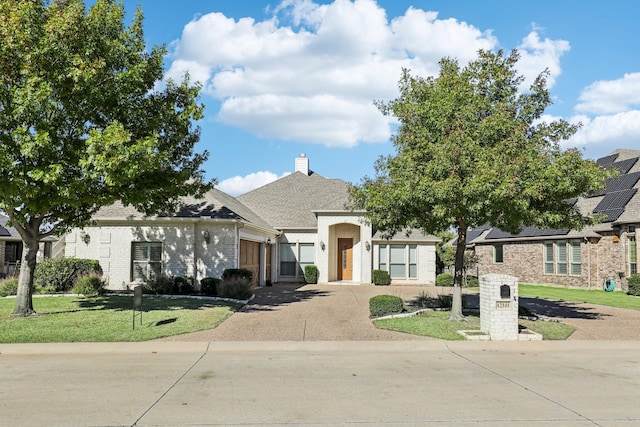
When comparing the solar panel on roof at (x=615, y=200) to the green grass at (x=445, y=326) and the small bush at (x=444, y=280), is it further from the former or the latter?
the green grass at (x=445, y=326)

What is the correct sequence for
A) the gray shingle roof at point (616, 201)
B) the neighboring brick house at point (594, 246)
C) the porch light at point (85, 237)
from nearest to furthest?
the porch light at point (85, 237) → the neighboring brick house at point (594, 246) → the gray shingle roof at point (616, 201)

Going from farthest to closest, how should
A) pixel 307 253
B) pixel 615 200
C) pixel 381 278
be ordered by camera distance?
pixel 307 253 → pixel 381 278 → pixel 615 200

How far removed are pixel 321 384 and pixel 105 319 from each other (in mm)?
8096

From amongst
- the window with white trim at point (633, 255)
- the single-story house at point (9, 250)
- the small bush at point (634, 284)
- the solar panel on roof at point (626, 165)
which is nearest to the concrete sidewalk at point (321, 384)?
the small bush at point (634, 284)

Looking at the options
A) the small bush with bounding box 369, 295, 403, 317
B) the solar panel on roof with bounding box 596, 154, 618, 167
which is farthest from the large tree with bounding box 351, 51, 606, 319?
the solar panel on roof with bounding box 596, 154, 618, 167

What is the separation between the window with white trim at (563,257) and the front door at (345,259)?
464 inches

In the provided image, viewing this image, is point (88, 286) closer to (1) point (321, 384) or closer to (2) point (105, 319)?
(2) point (105, 319)

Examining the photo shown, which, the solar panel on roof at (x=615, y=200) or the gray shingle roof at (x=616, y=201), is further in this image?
the solar panel on roof at (x=615, y=200)

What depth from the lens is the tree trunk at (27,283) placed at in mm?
13120

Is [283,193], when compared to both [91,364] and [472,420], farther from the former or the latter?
[472,420]

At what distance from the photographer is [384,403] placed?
6.41 metres

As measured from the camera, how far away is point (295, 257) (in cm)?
2788

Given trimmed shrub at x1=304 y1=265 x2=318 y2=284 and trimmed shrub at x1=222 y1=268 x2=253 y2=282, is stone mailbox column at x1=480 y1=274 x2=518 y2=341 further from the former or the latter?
trimmed shrub at x1=304 y1=265 x2=318 y2=284

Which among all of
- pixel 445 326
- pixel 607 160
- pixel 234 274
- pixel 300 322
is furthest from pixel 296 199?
pixel 607 160
